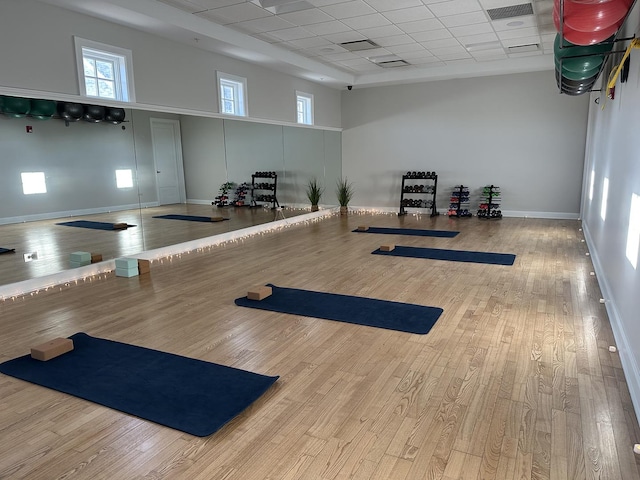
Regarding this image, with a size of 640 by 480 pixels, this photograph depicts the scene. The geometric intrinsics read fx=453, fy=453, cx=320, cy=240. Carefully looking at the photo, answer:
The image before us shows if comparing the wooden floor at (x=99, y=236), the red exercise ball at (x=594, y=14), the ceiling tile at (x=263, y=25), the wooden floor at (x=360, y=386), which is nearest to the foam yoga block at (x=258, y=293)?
the wooden floor at (x=360, y=386)

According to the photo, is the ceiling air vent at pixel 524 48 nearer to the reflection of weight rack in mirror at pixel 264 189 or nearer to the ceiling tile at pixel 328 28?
the ceiling tile at pixel 328 28

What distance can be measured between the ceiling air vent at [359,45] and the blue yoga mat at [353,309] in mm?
4699

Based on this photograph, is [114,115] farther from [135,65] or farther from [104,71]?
[135,65]

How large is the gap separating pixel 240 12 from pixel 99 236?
3355 mm

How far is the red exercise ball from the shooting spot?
2838 mm

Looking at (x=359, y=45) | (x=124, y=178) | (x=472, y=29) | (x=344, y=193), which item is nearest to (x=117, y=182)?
(x=124, y=178)

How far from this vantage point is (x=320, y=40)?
715 centimetres

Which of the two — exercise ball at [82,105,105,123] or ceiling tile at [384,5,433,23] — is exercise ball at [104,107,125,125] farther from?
ceiling tile at [384,5,433,23]

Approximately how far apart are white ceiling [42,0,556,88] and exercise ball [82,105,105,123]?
103cm

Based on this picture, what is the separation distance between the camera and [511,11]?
592 centimetres

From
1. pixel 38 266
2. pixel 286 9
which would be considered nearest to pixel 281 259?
pixel 38 266

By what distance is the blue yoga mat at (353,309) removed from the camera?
3.66 meters

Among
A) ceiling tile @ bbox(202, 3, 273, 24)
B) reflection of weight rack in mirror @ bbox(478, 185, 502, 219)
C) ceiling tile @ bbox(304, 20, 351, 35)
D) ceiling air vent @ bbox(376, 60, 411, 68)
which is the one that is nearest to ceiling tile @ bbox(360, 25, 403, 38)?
ceiling tile @ bbox(304, 20, 351, 35)

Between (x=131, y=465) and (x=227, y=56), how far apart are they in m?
6.55
